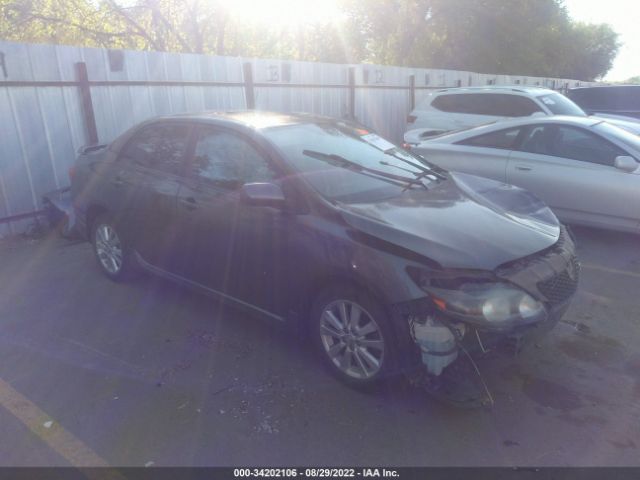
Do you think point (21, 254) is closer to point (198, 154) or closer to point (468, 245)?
point (198, 154)

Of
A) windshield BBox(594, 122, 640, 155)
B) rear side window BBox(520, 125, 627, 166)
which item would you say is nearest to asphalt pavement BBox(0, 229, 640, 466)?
rear side window BBox(520, 125, 627, 166)

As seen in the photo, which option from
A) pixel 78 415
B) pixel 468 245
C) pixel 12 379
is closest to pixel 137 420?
pixel 78 415

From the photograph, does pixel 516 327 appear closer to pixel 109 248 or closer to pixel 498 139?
pixel 109 248

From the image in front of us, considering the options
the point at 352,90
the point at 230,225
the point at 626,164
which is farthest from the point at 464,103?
the point at 230,225

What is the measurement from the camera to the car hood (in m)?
2.88

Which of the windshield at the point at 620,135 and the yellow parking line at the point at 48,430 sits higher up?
the windshield at the point at 620,135

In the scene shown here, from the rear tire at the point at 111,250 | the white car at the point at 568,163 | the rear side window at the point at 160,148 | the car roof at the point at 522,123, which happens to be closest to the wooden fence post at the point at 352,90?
the car roof at the point at 522,123

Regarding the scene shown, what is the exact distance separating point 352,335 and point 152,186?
2.26 m

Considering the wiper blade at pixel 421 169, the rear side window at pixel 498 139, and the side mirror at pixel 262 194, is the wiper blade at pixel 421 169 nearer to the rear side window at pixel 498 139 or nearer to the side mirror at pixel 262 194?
the side mirror at pixel 262 194

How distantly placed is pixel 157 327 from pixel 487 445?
8.67 feet

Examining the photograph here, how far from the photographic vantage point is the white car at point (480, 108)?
9.45 meters

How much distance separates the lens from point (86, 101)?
23.4 feet

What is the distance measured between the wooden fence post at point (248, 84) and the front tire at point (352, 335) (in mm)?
6914

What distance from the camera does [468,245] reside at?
9.61 ft
